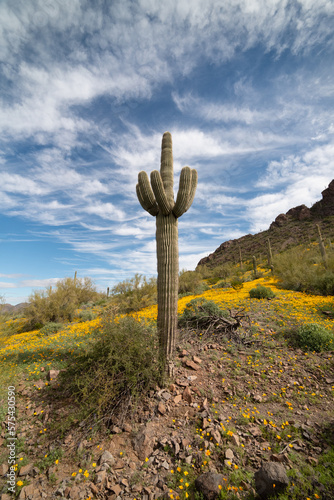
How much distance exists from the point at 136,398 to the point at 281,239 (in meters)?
37.6

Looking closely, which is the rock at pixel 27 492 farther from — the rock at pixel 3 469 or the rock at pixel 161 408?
the rock at pixel 161 408

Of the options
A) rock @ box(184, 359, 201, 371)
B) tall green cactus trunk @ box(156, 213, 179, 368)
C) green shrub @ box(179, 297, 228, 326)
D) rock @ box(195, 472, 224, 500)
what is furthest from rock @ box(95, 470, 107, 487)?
green shrub @ box(179, 297, 228, 326)

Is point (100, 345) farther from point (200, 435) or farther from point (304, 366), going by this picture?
point (304, 366)

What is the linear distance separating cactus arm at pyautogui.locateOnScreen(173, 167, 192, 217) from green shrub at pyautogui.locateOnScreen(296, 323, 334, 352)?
4486 mm

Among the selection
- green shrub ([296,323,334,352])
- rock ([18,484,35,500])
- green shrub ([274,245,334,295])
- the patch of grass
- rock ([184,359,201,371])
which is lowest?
rock ([18,484,35,500])

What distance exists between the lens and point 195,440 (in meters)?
3.14

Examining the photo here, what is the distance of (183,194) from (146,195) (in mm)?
863

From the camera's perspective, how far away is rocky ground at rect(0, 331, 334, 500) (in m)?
2.55

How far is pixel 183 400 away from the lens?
3.93m

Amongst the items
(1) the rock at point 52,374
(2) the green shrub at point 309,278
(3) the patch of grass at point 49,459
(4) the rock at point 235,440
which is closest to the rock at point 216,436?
(4) the rock at point 235,440

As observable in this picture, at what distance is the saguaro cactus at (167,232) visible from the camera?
4.73 meters

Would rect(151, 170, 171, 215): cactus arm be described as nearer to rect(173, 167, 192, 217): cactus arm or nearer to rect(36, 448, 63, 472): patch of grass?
rect(173, 167, 192, 217): cactus arm

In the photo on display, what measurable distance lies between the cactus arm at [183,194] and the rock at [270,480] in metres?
4.39

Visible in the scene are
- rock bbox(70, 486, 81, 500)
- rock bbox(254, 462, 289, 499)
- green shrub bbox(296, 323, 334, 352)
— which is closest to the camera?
rock bbox(254, 462, 289, 499)
